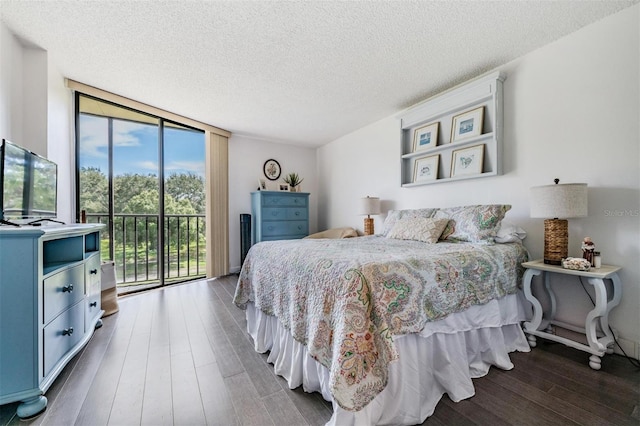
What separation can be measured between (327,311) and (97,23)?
2.48 m

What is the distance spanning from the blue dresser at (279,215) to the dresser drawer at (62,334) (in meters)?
2.43

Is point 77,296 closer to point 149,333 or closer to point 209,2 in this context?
point 149,333

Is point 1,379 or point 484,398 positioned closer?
point 1,379

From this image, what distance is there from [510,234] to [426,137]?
143cm

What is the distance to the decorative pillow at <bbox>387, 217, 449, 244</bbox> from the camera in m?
2.35

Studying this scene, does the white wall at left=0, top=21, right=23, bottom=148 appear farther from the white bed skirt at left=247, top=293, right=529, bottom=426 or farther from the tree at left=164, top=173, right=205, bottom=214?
the white bed skirt at left=247, top=293, right=529, bottom=426

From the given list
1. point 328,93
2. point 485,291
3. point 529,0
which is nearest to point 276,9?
point 328,93

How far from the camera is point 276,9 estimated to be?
174 cm

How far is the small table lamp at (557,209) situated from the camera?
1752mm

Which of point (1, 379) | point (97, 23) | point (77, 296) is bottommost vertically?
point (1, 379)

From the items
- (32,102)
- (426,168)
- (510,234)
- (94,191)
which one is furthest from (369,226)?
(32,102)

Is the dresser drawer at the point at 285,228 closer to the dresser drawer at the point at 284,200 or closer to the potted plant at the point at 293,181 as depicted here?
the dresser drawer at the point at 284,200

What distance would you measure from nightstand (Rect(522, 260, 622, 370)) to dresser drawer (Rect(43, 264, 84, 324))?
118 inches

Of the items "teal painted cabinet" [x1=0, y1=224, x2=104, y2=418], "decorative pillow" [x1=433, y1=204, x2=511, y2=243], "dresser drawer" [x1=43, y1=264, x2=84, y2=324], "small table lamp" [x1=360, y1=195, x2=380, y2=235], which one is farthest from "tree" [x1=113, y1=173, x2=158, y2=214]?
"decorative pillow" [x1=433, y1=204, x2=511, y2=243]
